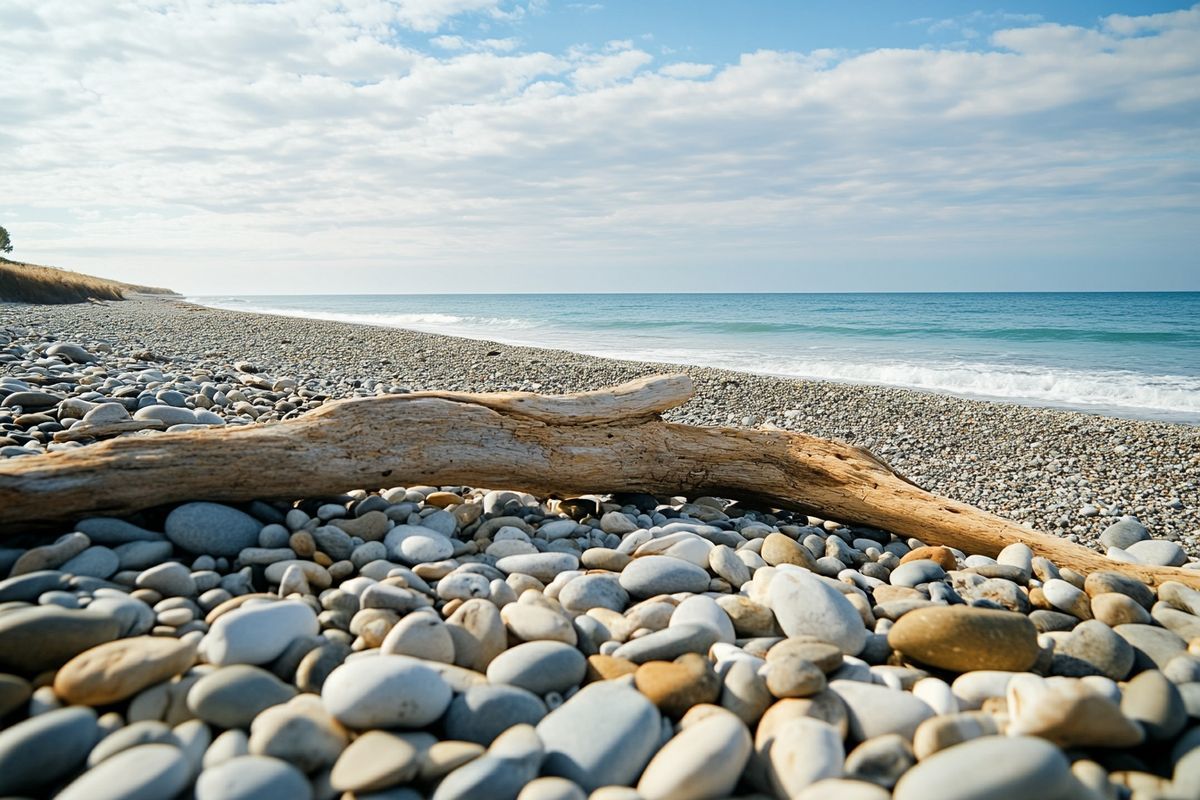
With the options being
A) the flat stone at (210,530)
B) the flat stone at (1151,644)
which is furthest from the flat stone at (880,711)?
the flat stone at (210,530)

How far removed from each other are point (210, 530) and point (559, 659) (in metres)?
1.50

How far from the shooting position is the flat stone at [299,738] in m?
1.46

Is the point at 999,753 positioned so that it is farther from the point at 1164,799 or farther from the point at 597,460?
the point at 597,460

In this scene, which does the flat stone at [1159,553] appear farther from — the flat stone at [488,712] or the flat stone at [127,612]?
the flat stone at [127,612]

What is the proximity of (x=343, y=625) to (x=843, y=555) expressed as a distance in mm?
2193

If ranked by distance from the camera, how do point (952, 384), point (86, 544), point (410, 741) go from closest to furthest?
point (410, 741), point (86, 544), point (952, 384)

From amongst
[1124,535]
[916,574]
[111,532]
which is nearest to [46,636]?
[111,532]

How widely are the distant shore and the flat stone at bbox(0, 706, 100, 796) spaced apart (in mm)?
5601

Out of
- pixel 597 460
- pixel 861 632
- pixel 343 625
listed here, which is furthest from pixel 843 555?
pixel 343 625

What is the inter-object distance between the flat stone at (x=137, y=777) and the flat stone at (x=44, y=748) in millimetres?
63

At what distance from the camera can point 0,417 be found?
3.93 metres

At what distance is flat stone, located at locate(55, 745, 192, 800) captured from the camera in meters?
1.31

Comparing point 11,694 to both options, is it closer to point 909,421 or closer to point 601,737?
point 601,737

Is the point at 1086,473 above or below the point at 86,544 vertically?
below
